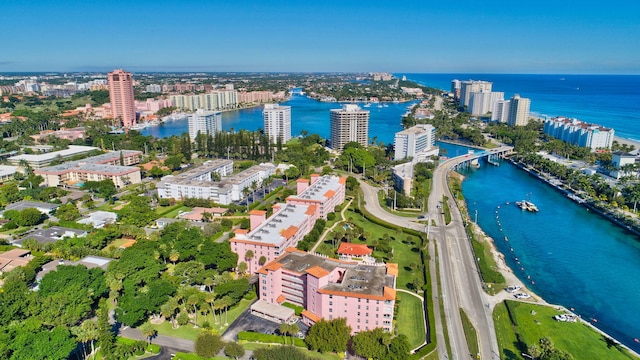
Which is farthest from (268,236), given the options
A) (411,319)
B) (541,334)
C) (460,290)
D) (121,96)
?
(121,96)

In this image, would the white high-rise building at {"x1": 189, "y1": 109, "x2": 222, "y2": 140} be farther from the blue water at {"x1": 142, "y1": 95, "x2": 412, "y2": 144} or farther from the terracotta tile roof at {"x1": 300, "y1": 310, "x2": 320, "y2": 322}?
the terracotta tile roof at {"x1": 300, "y1": 310, "x2": 320, "y2": 322}

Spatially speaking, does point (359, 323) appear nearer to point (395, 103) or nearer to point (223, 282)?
point (223, 282)

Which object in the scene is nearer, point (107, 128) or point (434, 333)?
point (434, 333)

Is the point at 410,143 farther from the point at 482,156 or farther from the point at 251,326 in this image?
the point at 251,326

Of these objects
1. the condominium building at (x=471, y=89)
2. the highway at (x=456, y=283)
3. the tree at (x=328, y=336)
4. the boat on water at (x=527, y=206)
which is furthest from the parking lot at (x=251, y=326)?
the condominium building at (x=471, y=89)

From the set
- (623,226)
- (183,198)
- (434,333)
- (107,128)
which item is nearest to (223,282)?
(434,333)

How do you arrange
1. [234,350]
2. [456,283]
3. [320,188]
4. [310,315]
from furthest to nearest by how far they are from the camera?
[320,188] < [456,283] < [310,315] < [234,350]
